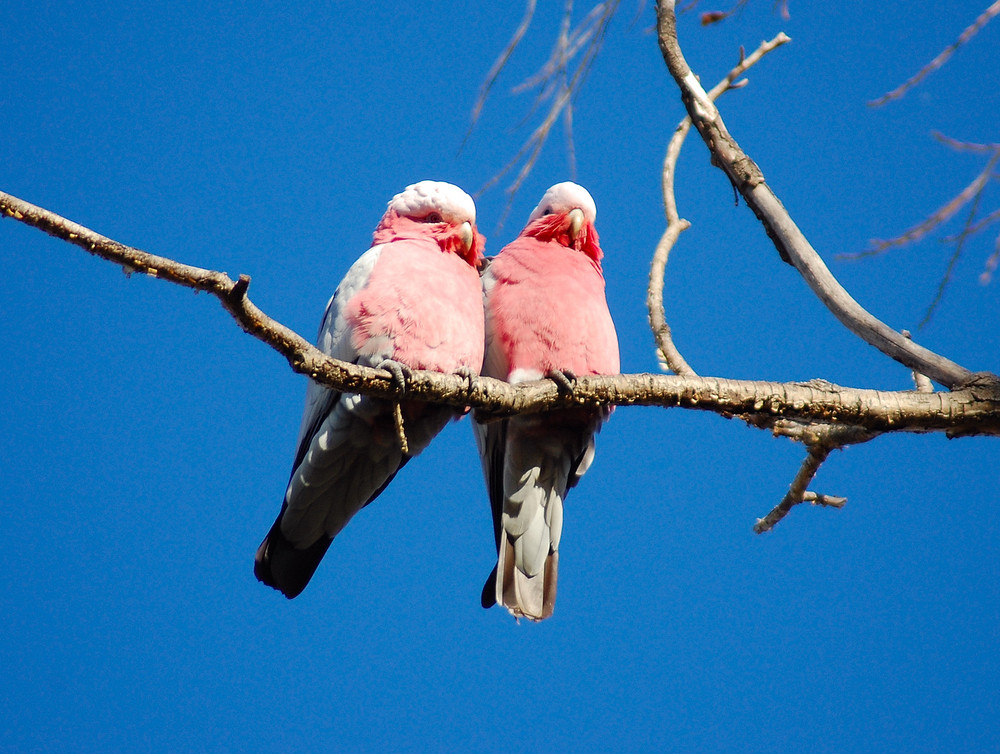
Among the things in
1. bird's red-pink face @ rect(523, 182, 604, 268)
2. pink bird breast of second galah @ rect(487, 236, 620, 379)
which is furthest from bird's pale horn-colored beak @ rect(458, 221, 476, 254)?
bird's red-pink face @ rect(523, 182, 604, 268)

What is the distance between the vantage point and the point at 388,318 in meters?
3.05

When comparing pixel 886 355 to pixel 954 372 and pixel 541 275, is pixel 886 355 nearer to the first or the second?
pixel 954 372

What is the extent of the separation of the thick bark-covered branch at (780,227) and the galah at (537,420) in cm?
73

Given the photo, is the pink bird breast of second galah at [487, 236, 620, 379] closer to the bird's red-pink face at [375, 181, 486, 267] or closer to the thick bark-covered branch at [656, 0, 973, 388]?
the bird's red-pink face at [375, 181, 486, 267]

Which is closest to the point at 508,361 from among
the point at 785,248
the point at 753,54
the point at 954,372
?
the point at 785,248

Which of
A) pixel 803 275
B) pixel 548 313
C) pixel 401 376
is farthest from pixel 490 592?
pixel 803 275

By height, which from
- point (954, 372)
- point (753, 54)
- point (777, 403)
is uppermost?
point (753, 54)

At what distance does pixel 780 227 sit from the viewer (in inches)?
111

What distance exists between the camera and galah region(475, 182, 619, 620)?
3264 mm

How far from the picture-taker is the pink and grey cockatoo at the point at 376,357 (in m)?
3.04

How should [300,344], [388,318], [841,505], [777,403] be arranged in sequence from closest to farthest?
[300,344], [777,403], [388,318], [841,505]

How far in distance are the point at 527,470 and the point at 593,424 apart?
0.31 meters

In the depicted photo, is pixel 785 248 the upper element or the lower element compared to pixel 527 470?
upper

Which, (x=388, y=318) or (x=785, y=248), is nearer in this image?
(x=785, y=248)
